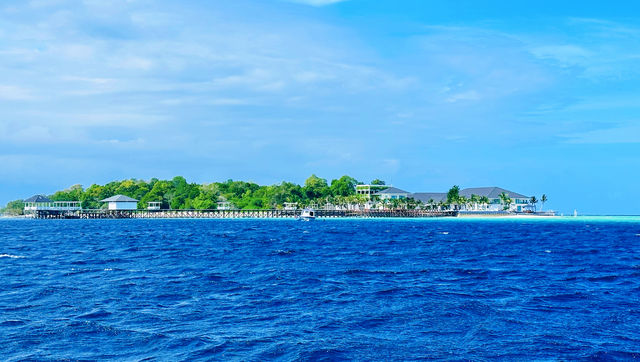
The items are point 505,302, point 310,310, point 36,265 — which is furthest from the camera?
point 36,265

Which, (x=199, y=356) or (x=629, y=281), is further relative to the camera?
(x=629, y=281)

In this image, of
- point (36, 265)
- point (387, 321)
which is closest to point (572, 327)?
point (387, 321)

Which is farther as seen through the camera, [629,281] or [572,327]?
[629,281]

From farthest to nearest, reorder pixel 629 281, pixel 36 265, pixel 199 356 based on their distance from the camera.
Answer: pixel 36 265
pixel 629 281
pixel 199 356

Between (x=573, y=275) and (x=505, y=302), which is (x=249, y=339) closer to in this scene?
(x=505, y=302)

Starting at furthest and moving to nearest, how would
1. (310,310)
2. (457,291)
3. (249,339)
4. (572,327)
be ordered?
(457,291)
(310,310)
(572,327)
(249,339)

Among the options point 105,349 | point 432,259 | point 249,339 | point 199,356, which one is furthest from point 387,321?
point 432,259

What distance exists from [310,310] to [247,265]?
1766cm

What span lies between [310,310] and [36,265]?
25070mm

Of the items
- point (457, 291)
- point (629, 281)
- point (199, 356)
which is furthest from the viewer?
point (629, 281)

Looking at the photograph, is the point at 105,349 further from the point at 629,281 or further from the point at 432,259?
the point at 432,259

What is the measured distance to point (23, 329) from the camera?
20.3 meters

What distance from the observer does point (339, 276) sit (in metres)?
35.4

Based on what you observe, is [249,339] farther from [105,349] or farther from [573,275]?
[573,275]
